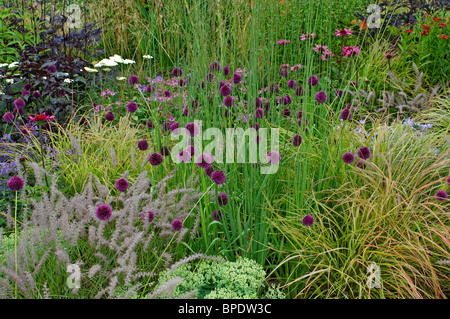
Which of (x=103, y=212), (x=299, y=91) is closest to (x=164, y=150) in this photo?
(x=103, y=212)

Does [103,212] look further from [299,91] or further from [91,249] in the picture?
[299,91]

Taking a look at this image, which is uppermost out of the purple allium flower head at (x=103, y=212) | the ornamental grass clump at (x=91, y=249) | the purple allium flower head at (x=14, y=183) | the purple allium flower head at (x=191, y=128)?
the purple allium flower head at (x=191, y=128)

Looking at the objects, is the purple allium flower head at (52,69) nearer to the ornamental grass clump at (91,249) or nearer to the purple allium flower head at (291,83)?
the ornamental grass clump at (91,249)

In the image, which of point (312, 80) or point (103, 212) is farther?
point (312, 80)

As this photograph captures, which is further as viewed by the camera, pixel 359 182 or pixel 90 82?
pixel 90 82

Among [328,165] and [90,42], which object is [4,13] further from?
[328,165]

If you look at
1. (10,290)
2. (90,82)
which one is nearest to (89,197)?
(10,290)

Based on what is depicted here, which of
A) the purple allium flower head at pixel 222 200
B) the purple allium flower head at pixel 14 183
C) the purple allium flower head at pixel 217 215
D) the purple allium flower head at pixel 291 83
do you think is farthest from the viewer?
the purple allium flower head at pixel 291 83

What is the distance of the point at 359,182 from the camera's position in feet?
8.38

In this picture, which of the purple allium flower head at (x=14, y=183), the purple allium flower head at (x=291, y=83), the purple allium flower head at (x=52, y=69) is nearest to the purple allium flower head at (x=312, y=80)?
the purple allium flower head at (x=291, y=83)

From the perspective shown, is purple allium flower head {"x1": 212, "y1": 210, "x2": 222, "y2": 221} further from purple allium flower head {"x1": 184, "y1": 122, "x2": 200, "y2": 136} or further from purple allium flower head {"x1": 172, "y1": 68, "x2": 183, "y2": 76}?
purple allium flower head {"x1": 172, "y1": 68, "x2": 183, "y2": 76}

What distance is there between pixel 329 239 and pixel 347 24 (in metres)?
3.77
